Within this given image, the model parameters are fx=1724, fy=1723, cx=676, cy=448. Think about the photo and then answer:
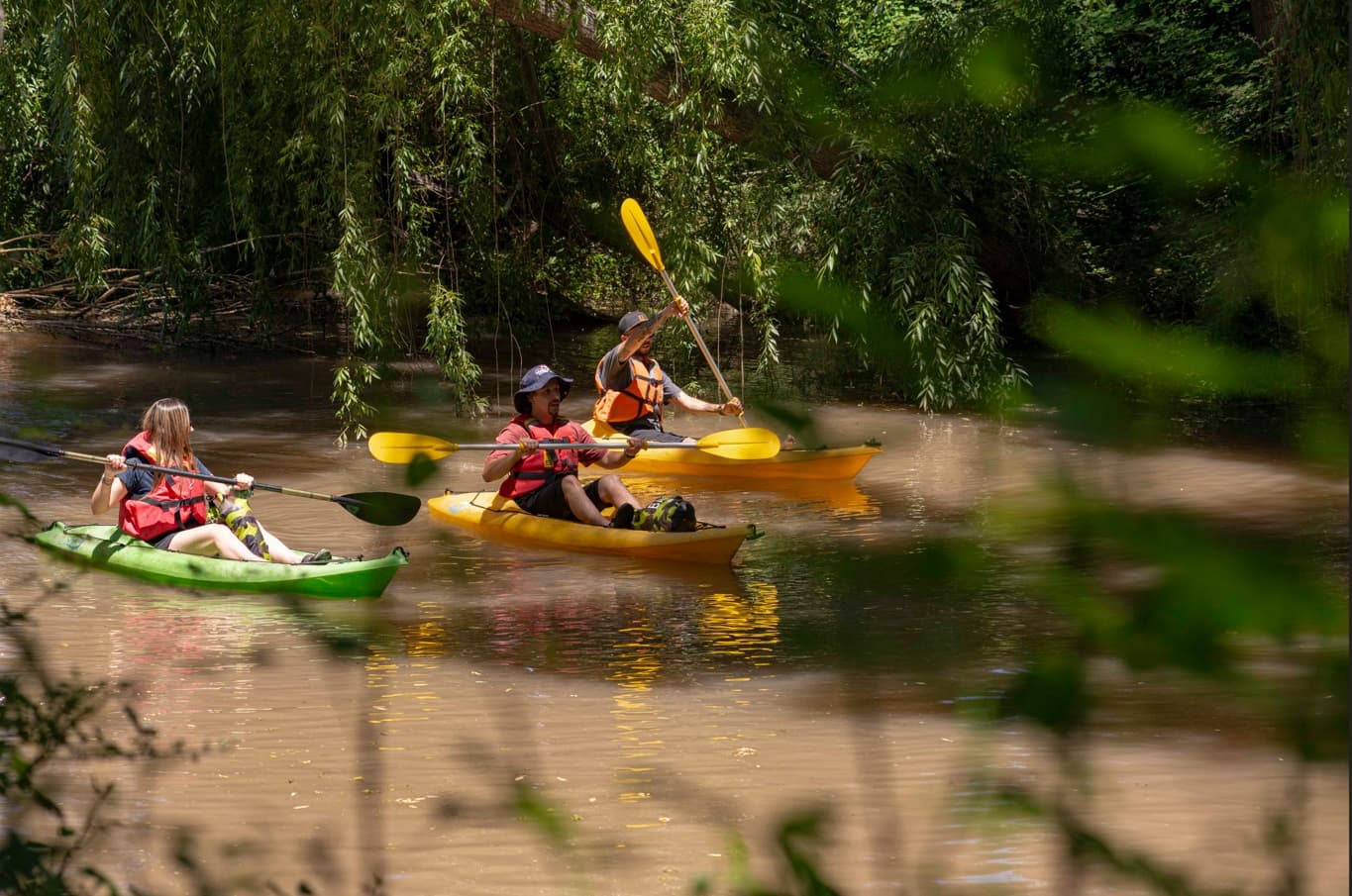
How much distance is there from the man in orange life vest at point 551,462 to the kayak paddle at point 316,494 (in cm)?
80

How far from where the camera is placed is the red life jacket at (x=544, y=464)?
322 inches

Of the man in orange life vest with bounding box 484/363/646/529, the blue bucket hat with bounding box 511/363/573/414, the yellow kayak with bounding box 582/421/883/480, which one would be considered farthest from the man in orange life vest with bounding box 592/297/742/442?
the blue bucket hat with bounding box 511/363/573/414

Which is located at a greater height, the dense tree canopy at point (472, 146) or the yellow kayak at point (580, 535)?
the dense tree canopy at point (472, 146)

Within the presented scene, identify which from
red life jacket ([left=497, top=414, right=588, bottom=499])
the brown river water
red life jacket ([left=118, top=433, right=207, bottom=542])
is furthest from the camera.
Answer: red life jacket ([left=497, top=414, right=588, bottom=499])

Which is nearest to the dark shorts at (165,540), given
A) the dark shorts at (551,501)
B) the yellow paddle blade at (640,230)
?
the dark shorts at (551,501)

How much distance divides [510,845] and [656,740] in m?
1.02

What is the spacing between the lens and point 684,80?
1052 cm

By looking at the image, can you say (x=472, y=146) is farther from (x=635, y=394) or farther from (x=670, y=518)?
(x=670, y=518)

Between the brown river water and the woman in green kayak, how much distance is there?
0.89ft

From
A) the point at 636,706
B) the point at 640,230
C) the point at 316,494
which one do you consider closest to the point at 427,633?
the point at 636,706

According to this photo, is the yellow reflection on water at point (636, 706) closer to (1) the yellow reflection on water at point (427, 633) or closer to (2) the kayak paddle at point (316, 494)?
(1) the yellow reflection on water at point (427, 633)

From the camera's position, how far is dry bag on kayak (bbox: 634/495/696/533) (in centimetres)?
790

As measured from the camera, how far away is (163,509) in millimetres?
7371

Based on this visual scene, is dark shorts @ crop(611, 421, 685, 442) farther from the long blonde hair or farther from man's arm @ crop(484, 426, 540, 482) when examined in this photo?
the long blonde hair
